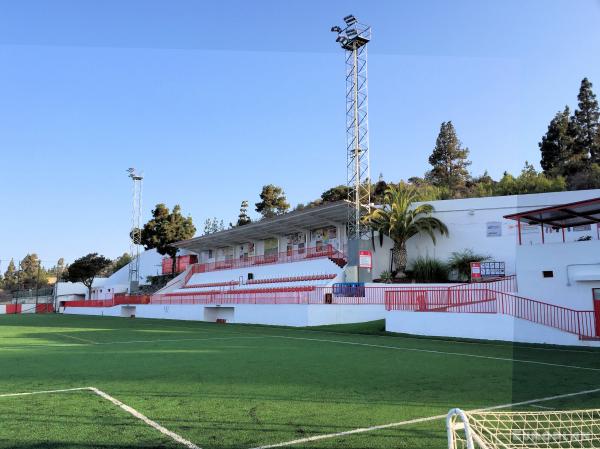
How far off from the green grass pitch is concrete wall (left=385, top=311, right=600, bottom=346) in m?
2.12

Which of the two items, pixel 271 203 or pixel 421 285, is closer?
pixel 421 285

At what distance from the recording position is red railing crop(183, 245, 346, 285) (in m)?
39.2

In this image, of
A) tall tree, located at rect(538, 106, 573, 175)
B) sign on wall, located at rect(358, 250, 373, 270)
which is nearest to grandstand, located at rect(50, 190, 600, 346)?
sign on wall, located at rect(358, 250, 373, 270)

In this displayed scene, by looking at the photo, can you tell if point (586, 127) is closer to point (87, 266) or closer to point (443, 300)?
point (443, 300)

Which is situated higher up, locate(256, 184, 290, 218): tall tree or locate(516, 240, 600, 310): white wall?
locate(256, 184, 290, 218): tall tree

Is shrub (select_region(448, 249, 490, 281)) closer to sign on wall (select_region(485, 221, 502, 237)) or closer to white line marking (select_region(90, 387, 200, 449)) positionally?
sign on wall (select_region(485, 221, 502, 237))

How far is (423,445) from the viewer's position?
4.98m

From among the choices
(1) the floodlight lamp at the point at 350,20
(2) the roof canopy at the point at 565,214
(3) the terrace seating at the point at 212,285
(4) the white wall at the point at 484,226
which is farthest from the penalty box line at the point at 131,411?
(3) the terrace seating at the point at 212,285

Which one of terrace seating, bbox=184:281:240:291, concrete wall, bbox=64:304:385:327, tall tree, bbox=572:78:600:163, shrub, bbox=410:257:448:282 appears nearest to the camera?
concrete wall, bbox=64:304:385:327

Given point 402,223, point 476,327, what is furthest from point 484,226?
point 476,327

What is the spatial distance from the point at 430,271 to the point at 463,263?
1997 millimetres

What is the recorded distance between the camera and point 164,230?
6894 cm

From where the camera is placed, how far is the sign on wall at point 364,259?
3119 cm

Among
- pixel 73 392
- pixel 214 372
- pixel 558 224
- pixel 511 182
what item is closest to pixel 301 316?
pixel 558 224
